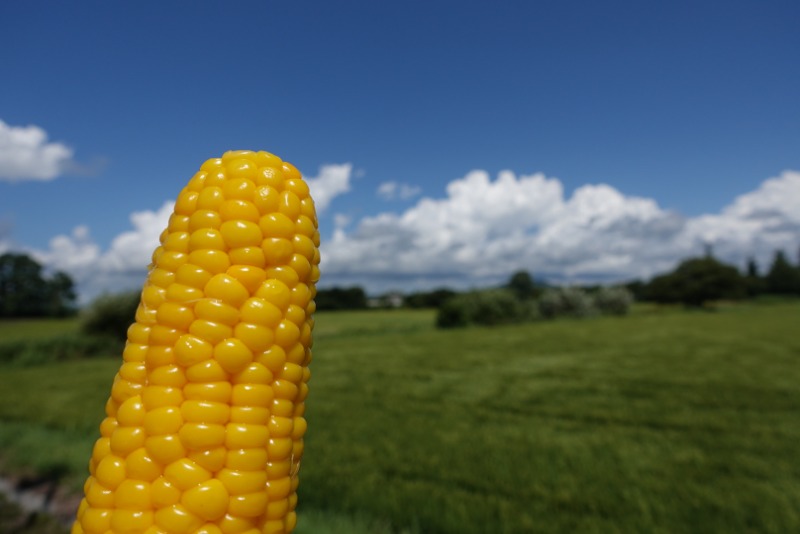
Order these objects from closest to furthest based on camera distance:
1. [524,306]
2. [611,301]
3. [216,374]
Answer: [216,374], [524,306], [611,301]

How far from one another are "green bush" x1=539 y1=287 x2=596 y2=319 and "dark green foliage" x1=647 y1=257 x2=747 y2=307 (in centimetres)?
2916

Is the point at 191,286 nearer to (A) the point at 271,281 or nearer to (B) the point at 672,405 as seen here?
(A) the point at 271,281

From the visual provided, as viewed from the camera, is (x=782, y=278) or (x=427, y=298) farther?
(x=782, y=278)

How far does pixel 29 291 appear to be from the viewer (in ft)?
127

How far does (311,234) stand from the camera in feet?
3.37

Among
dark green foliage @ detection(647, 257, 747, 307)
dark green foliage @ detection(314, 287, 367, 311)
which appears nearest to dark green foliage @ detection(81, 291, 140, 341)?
dark green foliage @ detection(314, 287, 367, 311)

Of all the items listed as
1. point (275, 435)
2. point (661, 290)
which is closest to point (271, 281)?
point (275, 435)

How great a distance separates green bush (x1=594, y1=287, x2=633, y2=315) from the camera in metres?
45.2

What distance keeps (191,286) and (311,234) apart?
24 cm

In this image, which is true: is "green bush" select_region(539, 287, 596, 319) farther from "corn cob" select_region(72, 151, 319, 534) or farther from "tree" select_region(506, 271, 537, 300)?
"corn cob" select_region(72, 151, 319, 534)

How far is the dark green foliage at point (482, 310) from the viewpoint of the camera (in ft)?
102

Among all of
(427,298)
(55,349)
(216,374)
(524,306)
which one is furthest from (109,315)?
(427,298)

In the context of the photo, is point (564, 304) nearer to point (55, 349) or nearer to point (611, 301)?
point (611, 301)

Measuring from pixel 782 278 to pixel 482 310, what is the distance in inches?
2978
